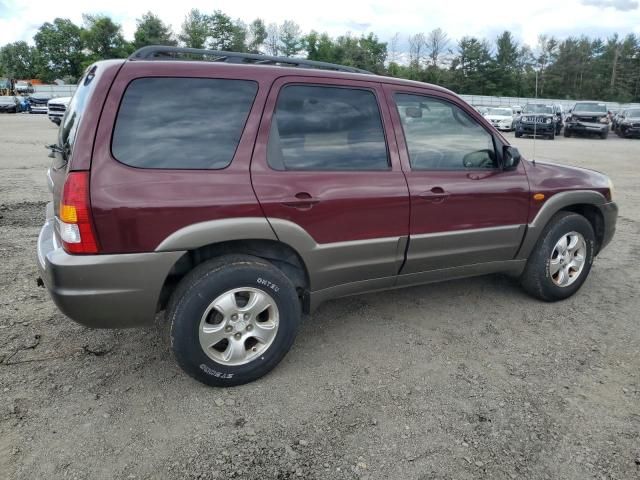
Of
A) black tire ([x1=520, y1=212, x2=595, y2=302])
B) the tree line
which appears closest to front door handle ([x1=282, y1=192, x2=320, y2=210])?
black tire ([x1=520, y1=212, x2=595, y2=302])

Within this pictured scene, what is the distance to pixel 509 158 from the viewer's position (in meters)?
3.64

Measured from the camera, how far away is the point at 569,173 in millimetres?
4043

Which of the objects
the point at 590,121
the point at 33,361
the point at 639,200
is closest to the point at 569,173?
the point at 33,361

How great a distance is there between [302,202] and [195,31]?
234ft

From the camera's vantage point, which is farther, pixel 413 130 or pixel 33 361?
pixel 413 130

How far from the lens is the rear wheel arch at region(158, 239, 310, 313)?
9.18 ft

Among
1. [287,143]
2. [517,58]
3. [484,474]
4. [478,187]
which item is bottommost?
[484,474]

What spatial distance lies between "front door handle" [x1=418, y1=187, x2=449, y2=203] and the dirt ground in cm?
99

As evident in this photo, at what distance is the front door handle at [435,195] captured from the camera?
10.8 feet

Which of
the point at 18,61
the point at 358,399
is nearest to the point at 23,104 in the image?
the point at 358,399

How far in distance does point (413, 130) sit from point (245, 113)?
47.0 inches

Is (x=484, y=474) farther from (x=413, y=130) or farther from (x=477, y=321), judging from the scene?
(x=413, y=130)

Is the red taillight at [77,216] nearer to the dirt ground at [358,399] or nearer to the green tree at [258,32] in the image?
the dirt ground at [358,399]

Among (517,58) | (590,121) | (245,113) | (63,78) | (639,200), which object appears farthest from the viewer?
(517,58)
